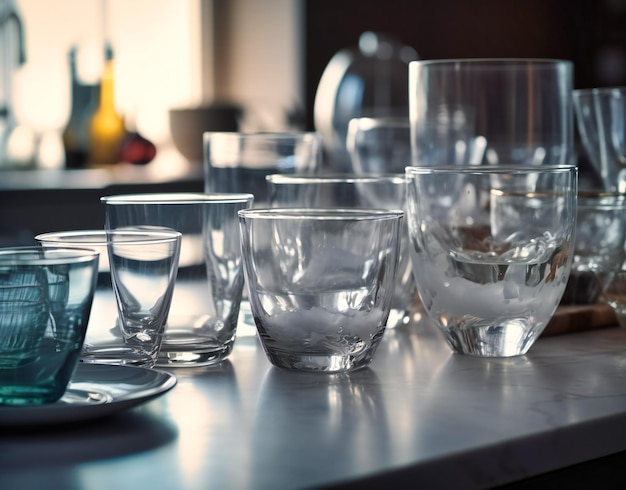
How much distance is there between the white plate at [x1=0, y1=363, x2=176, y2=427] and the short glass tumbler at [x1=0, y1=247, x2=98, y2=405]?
20 millimetres

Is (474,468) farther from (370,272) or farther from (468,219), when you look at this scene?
(468,219)

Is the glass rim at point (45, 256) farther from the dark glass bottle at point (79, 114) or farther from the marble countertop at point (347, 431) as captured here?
the dark glass bottle at point (79, 114)

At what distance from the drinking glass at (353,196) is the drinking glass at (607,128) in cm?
25

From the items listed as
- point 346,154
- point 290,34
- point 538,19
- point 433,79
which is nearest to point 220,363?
point 433,79

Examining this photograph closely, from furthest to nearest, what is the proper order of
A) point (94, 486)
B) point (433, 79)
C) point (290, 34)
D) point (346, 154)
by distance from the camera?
1. point (290, 34)
2. point (346, 154)
3. point (433, 79)
4. point (94, 486)

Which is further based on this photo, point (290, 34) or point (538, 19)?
point (538, 19)

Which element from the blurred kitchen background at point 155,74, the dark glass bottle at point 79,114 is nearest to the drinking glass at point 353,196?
the blurred kitchen background at point 155,74

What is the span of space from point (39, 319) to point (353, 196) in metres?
0.38

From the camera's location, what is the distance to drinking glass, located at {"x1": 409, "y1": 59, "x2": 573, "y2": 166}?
3.38ft

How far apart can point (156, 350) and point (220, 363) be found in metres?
0.06

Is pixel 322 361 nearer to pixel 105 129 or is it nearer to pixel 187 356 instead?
pixel 187 356

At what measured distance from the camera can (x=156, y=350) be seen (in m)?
0.71

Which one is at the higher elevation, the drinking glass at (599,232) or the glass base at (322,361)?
the drinking glass at (599,232)

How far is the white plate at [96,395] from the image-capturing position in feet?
1.81
